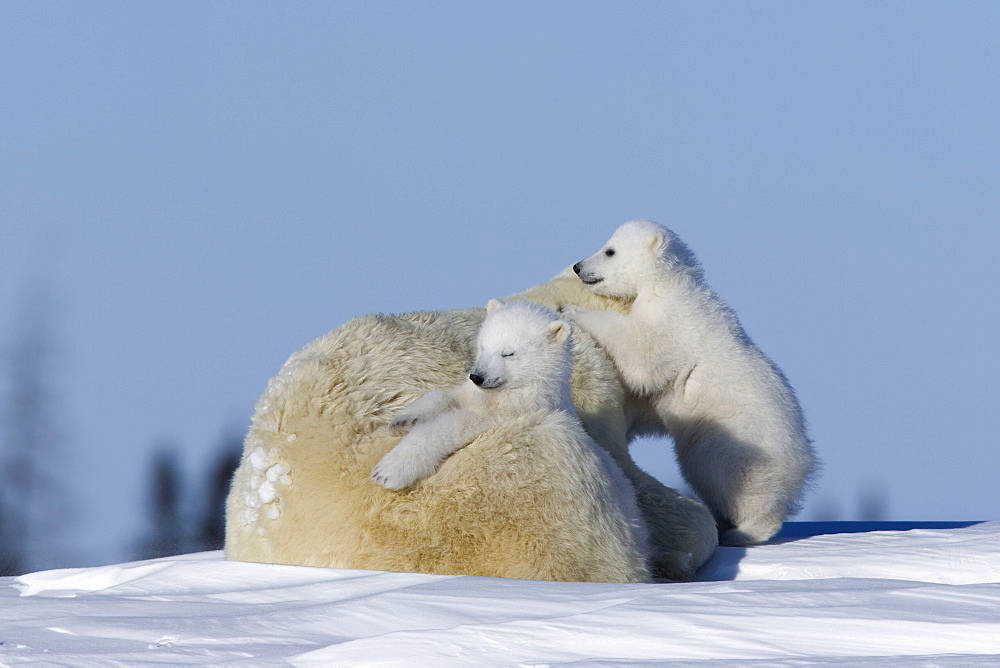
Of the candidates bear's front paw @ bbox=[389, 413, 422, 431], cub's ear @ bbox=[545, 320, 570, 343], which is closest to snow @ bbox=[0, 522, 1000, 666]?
bear's front paw @ bbox=[389, 413, 422, 431]

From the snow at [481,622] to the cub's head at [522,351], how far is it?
0.97 metres

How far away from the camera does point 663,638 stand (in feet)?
9.50

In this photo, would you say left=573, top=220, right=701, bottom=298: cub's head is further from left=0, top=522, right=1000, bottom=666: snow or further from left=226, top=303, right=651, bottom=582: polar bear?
left=0, top=522, right=1000, bottom=666: snow

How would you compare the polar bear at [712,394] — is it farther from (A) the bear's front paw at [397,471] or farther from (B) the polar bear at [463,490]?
(A) the bear's front paw at [397,471]

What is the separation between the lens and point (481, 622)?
311 cm

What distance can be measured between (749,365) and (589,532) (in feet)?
7.29

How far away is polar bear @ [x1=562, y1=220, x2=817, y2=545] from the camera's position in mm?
5875

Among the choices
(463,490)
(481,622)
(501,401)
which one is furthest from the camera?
(501,401)

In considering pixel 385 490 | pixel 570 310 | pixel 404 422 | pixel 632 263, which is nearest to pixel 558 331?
pixel 404 422

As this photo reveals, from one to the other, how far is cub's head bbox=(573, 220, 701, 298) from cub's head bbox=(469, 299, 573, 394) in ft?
4.94

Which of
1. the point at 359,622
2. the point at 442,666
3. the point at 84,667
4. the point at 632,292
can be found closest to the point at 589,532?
the point at 359,622

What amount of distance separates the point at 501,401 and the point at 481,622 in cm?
150

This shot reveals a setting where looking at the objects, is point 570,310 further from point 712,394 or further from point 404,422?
point 404,422

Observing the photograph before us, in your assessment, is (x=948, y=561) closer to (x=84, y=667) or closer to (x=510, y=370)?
(x=510, y=370)
